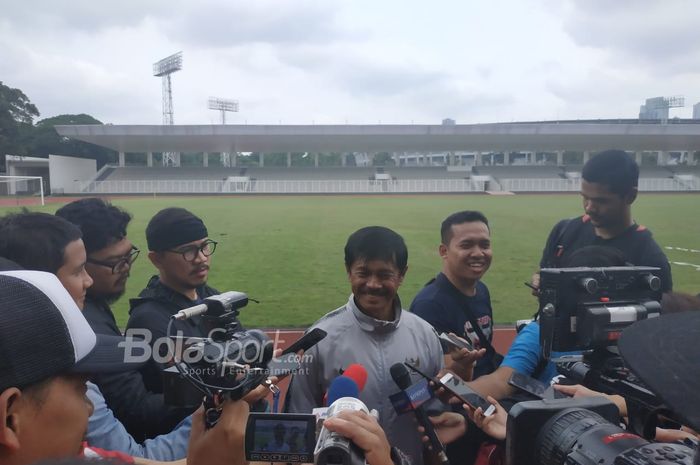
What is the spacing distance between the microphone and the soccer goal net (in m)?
23.6

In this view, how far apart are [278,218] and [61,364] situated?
16796 mm

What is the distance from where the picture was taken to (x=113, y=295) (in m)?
2.39

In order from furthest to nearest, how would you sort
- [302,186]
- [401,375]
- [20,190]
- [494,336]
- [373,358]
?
[302,186]
[20,190]
[494,336]
[373,358]
[401,375]

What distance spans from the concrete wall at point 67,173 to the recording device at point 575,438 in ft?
99.9

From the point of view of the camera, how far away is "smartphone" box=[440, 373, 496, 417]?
4.73ft

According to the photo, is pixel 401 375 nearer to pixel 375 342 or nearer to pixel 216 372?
pixel 375 342

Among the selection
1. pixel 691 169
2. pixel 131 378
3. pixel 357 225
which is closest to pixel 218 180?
pixel 357 225

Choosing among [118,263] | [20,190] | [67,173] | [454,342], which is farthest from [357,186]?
[454,342]

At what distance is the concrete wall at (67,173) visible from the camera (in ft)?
92.4

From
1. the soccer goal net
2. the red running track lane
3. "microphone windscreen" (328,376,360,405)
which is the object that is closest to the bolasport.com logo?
"microphone windscreen" (328,376,360,405)

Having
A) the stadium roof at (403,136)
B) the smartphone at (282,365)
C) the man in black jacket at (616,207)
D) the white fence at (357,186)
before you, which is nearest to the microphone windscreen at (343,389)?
the smartphone at (282,365)

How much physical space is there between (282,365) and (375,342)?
2.68 ft

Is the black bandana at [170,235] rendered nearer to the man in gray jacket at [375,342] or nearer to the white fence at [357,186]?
the man in gray jacket at [375,342]

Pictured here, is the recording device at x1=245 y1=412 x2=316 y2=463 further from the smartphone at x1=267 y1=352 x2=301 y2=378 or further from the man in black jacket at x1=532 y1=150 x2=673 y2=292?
the man in black jacket at x1=532 y1=150 x2=673 y2=292
